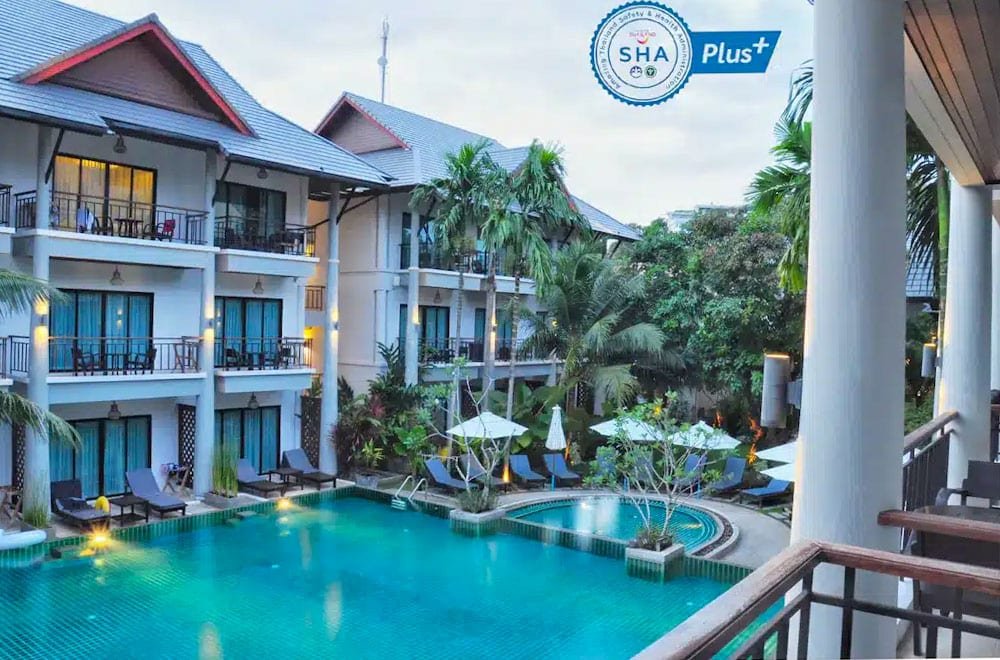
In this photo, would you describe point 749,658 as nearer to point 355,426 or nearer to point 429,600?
point 429,600

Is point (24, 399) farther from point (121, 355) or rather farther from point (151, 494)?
point (121, 355)

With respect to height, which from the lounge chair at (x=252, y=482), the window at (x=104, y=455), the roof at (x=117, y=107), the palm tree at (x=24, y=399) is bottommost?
the lounge chair at (x=252, y=482)

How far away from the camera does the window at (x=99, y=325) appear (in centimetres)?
1608

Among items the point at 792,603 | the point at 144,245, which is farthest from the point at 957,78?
the point at 144,245

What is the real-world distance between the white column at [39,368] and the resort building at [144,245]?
0.03 m

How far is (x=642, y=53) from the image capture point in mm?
6801

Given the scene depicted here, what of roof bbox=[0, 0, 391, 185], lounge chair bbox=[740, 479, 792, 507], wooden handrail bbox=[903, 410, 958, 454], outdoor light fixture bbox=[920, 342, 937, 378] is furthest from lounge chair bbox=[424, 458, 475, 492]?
wooden handrail bbox=[903, 410, 958, 454]

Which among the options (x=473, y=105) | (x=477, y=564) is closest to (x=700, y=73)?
(x=477, y=564)

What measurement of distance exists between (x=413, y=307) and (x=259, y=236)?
189 inches

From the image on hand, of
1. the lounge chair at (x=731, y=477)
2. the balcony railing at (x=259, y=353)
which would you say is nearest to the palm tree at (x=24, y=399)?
the balcony railing at (x=259, y=353)

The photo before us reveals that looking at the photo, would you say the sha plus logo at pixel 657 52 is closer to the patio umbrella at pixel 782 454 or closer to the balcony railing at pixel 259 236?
the patio umbrella at pixel 782 454

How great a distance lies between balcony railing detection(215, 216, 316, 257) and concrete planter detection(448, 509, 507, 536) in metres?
7.57

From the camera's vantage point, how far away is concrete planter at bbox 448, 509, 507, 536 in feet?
52.5

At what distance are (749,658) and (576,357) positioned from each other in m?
20.0
